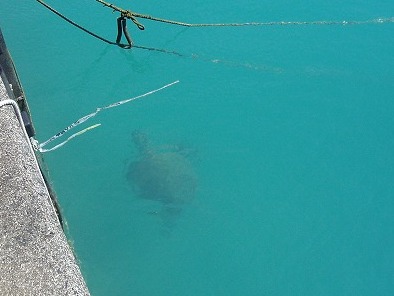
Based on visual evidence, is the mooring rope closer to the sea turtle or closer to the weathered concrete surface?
the sea turtle

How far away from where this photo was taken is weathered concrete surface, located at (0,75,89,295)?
238 centimetres

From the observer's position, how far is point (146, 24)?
7961mm

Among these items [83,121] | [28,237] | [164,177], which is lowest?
[164,177]

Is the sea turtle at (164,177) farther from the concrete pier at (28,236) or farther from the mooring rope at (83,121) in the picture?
the concrete pier at (28,236)

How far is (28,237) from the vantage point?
2.56m

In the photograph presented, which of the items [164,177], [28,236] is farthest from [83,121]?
[28,236]

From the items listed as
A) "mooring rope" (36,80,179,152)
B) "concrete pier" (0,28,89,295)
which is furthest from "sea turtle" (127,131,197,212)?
"concrete pier" (0,28,89,295)

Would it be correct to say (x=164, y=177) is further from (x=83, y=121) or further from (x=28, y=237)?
(x=28, y=237)

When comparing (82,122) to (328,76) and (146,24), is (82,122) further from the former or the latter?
(328,76)

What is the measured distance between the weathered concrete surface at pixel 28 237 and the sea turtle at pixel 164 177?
2.83 meters

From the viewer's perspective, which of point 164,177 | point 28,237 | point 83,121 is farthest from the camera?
point 83,121

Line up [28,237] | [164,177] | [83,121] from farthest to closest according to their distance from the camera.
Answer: [83,121]
[164,177]
[28,237]

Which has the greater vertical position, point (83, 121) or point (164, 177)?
point (83, 121)

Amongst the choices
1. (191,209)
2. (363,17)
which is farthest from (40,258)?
(363,17)
